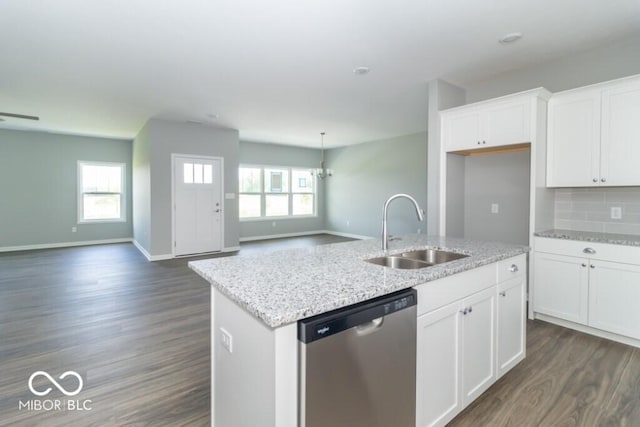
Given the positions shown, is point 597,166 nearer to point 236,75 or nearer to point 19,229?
point 236,75

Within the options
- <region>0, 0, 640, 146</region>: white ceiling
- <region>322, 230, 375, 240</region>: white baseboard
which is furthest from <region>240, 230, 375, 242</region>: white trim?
<region>0, 0, 640, 146</region>: white ceiling

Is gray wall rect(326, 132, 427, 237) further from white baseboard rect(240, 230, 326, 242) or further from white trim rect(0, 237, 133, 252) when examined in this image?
white trim rect(0, 237, 133, 252)

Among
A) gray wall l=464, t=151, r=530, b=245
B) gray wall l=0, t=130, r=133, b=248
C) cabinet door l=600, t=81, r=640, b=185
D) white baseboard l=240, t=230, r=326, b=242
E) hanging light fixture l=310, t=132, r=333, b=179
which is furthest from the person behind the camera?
white baseboard l=240, t=230, r=326, b=242

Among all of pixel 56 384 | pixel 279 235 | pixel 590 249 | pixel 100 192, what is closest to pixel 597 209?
pixel 590 249

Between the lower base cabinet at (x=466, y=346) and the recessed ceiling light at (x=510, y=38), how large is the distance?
6.37 ft

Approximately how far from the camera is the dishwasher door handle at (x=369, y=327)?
1.22 m

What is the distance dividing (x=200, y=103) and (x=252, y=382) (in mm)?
4603

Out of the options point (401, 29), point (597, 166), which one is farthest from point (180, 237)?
point (597, 166)

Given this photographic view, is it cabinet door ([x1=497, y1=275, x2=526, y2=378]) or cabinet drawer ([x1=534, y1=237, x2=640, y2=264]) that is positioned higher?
cabinet drawer ([x1=534, y1=237, x2=640, y2=264])

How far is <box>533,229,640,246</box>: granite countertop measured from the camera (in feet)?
8.43

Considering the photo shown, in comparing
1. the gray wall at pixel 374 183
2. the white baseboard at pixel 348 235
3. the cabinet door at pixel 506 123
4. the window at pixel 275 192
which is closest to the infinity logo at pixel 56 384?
the cabinet door at pixel 506 123

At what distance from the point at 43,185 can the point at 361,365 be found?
8591 mm

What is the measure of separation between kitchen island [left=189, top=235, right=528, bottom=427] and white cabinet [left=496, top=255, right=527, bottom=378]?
30 millimetres

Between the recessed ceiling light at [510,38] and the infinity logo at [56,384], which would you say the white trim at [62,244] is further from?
the recessed ceiling light at [510,38]
